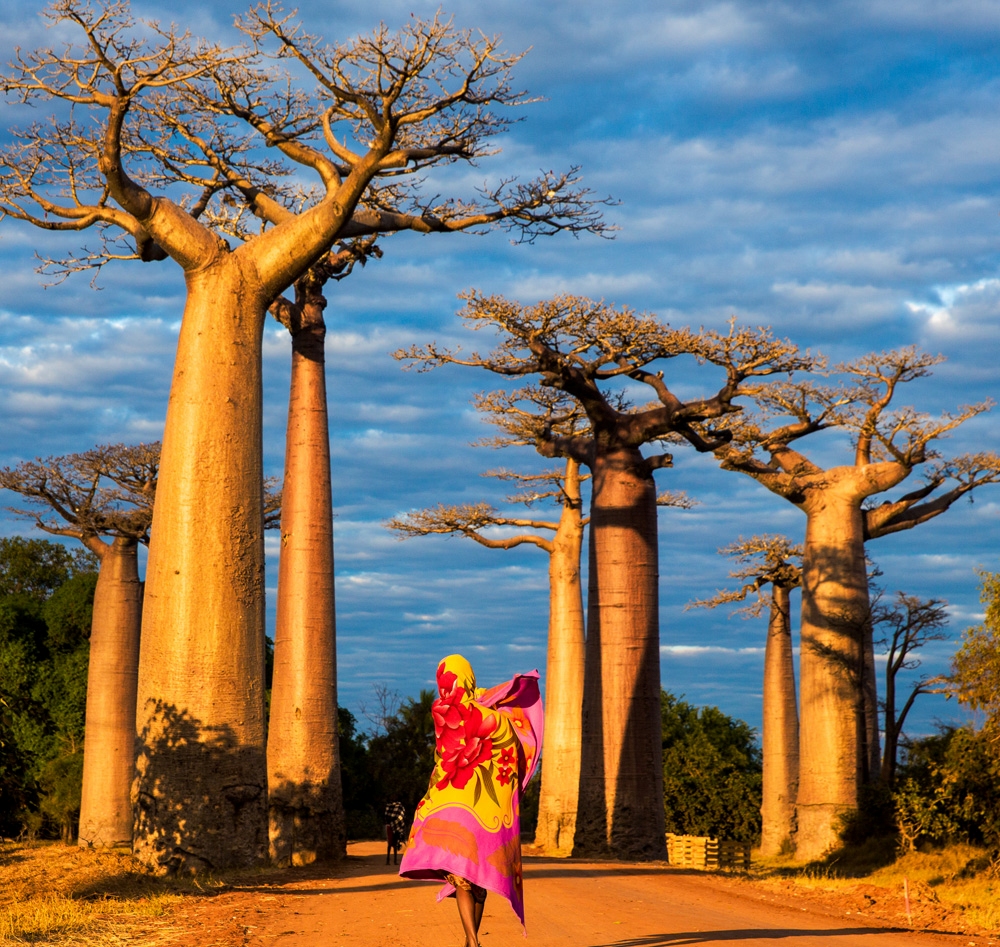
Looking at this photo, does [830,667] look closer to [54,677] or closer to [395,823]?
[395,823]

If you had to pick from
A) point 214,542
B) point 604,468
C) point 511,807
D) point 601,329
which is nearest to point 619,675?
point 604,468

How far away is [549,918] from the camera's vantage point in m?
7.28

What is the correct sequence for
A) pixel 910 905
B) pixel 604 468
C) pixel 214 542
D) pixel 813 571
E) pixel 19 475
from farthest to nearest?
pixel 19 475 < pixel 813 571 < pixel 604 468 < pixel 214 542 < pixel 910 905

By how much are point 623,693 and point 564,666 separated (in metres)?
7.34

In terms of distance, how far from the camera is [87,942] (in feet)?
20.1

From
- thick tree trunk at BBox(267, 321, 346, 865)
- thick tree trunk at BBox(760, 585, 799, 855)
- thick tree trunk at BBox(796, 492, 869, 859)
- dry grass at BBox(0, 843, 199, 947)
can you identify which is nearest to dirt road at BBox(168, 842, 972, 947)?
dry grass at BBox(0, 843, 199, 947)

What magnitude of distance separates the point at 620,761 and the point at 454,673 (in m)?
9.22

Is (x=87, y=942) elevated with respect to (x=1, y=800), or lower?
lower

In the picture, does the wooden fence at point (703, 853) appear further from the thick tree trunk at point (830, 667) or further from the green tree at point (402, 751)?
the green tree at point (402, 751)

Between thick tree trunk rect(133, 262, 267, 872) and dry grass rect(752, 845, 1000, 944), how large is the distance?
15.9ft

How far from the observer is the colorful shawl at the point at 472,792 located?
5320mm

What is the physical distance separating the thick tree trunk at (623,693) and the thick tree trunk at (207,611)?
19.2 ft

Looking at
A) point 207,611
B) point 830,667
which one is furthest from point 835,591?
point 207,611

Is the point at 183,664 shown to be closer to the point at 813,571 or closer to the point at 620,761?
the point at 620,761
